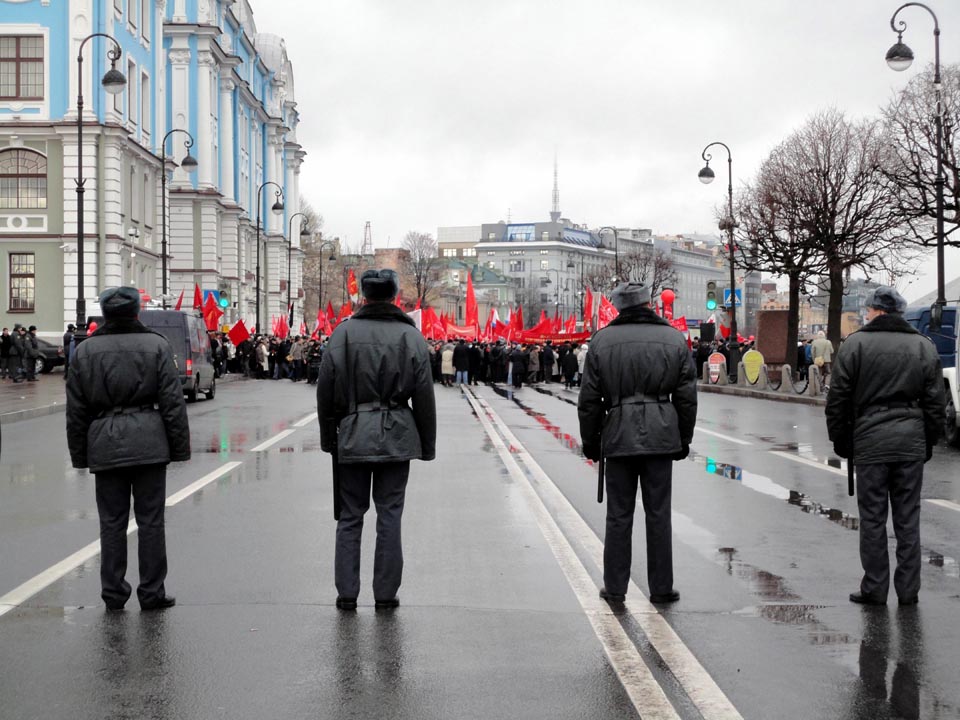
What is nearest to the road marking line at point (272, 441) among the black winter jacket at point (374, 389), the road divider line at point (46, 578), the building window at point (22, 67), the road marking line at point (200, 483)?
the road marking line at point (200, 483)

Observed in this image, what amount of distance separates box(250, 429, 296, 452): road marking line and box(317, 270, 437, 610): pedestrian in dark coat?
35.7 ft

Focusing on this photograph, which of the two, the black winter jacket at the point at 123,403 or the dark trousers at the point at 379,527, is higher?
the black winter jacket at the point at 123,403

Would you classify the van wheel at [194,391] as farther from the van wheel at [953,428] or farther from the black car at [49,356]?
the van wheel at [953,428]

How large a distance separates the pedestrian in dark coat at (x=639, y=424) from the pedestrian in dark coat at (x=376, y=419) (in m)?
0.96

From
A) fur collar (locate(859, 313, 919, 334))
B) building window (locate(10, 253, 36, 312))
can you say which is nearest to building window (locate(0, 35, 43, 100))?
building window (locate(10, 253, 36, 312))

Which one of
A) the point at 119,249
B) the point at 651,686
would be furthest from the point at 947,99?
the point at 651,686

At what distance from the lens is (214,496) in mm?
12281

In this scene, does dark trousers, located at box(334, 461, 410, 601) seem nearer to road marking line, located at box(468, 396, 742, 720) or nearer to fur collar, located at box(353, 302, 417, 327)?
fur collar, located at box(353, 302, 417, 327)

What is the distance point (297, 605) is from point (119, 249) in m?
45.9

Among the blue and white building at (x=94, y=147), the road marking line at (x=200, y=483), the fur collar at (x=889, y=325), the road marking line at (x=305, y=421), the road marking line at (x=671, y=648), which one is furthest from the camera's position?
the blue and white building at (x=94, y=147)

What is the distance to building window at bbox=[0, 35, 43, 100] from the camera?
1957 inches

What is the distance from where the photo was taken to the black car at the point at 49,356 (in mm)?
46094

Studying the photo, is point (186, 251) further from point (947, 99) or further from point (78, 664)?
point (78, 664)

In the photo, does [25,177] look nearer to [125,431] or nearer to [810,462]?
[810,462]
